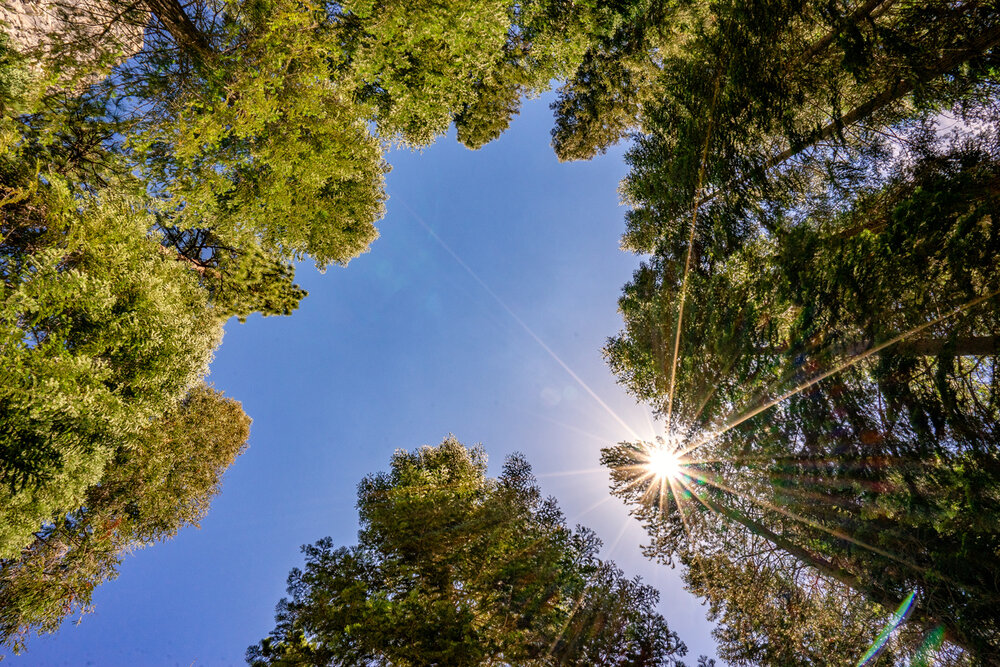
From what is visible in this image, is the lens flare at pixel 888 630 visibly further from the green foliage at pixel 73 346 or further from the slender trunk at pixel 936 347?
the green foliage at pixel 73 346

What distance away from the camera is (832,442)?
5.70 meters

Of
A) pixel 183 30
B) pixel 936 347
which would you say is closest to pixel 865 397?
pixel 936 347

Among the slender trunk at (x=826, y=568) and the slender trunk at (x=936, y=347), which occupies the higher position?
the slender trunk at (x=936, y=347)

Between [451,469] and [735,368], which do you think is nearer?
[735,368]

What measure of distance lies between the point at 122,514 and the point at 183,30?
1476cm

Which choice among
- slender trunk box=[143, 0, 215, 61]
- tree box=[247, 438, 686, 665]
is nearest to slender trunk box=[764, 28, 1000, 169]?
tree box=[247, 438, 686, 665]

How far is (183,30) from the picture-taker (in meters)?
7.14

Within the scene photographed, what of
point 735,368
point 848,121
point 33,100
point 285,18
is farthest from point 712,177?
point 33,100

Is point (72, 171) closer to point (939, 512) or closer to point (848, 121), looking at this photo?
point (848, 121)

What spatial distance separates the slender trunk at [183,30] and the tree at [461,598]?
37.7ft

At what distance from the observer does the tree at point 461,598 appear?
6.89 meters

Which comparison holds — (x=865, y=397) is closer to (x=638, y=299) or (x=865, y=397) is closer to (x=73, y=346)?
(x=638, y=299)

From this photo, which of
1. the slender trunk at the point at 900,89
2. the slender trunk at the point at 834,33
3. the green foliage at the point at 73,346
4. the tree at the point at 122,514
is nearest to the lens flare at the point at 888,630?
the slender trunk at the point at 900,89

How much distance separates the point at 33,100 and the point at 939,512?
53.3 ft
